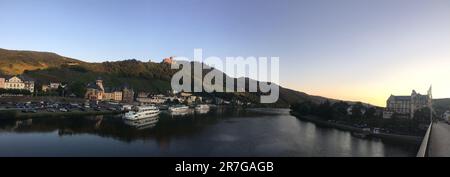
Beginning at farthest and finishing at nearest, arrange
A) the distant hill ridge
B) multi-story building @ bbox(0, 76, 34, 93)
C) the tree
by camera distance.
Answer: the distant hill ridge
multi-story building @ bbox(0, 76, 34, 93)
the tree

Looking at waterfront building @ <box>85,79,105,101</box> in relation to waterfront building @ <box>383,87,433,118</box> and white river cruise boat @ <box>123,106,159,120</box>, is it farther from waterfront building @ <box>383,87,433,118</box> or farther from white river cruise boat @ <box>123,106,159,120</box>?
waterfront building @ <box>383,87,433,118</box>

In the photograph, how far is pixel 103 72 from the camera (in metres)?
61.8

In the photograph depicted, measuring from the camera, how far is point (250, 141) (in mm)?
14852

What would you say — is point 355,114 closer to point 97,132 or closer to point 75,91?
point 97,132

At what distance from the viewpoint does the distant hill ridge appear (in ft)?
161

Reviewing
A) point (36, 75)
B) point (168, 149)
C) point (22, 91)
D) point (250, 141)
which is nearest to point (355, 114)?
point (250, 141)

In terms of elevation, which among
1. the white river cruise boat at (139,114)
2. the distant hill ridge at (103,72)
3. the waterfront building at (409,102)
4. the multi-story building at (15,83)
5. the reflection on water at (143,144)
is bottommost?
the reflection on water at (143,144)

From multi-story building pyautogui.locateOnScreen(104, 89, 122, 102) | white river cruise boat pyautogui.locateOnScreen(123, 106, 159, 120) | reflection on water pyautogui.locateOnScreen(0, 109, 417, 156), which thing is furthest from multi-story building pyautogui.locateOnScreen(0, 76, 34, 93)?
reflection on water pyautogui.locateOnScreen(0, 109, 417, 156)

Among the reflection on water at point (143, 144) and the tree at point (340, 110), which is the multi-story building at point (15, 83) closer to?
the reflection on water at point (143, 144)

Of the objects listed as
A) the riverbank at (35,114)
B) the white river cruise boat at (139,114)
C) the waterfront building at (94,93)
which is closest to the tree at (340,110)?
the white river cruise boat at (139,114)

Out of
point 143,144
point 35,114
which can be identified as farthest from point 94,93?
point 143,144

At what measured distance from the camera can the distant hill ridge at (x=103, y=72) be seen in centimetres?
4917
